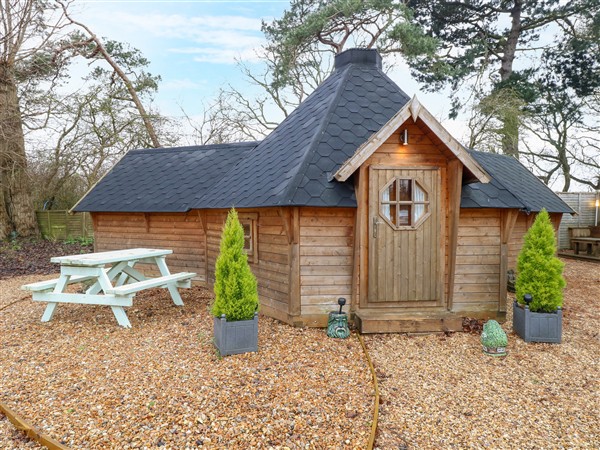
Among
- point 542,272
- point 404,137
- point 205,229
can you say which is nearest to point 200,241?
point 205,229

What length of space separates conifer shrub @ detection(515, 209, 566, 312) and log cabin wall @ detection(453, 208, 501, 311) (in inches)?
26.3

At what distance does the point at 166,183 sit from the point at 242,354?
6749mm

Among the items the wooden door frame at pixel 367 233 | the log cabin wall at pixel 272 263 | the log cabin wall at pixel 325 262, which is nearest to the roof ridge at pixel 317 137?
the log cabin wall at pixel 325 262

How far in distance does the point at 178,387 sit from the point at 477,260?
17.2 ft

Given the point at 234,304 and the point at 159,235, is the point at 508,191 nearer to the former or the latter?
the point at 234,304

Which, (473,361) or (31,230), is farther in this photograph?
(31,230)

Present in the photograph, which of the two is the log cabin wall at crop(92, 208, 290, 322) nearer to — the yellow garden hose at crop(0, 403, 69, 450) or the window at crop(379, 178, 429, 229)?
the window at crop(379, 178, 429, 229)

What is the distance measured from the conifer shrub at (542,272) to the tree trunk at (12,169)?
1583 cm

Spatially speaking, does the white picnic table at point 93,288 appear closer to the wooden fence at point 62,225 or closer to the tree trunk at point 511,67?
the wooden fence at point 62,225

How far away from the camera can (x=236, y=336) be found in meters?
4.81

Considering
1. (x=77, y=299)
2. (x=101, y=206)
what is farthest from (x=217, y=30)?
(x=77, y=299)

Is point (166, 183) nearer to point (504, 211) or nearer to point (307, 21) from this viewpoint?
point (504, 211)

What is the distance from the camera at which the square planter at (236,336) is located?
4.75m

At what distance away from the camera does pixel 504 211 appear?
6.41m
